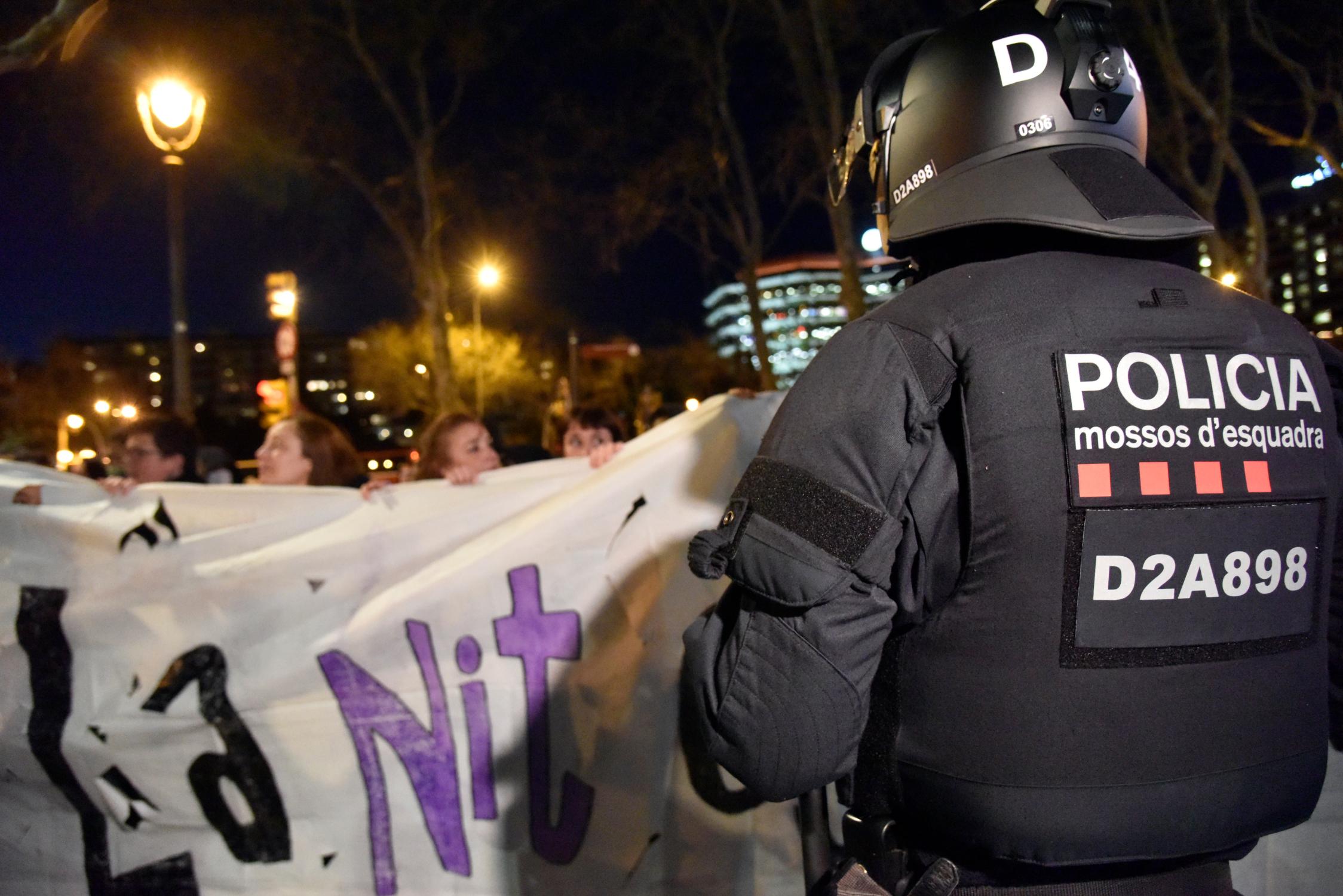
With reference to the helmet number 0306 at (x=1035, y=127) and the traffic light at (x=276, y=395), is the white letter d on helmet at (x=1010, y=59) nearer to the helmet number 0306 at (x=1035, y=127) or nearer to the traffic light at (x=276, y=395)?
the helmet number 0306 at (x=1035, y=127)

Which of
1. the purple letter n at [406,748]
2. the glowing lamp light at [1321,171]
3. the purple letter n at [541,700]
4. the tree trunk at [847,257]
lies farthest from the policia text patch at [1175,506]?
the tree trunk at [847,257]

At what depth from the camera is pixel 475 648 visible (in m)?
2.80

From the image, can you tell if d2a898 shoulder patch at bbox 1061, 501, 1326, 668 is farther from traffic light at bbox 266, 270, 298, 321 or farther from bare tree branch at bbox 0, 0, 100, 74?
traffic light at bbox 266, 270, 298, 321

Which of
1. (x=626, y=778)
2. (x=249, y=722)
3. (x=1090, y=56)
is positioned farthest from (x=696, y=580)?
(x=1090, y=56)

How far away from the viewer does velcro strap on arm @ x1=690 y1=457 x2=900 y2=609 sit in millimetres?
1182

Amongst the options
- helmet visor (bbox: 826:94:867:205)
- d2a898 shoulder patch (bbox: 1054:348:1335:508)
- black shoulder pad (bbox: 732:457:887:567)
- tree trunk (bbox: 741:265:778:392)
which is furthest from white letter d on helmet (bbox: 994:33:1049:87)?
tree trunk (bbox: 741:265:778:392)

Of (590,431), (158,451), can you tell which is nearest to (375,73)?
(590,431)

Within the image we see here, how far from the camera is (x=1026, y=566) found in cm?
120

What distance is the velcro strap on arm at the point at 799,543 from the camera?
1.18 meters

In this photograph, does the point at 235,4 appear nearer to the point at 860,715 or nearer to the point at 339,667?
the point at 339,667

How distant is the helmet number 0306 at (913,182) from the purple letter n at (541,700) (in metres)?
1.64

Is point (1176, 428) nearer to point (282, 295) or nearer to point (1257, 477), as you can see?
point (1257, 477)

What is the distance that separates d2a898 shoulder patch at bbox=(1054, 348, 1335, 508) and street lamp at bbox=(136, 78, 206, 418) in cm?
761

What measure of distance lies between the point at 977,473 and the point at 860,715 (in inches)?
14.0
